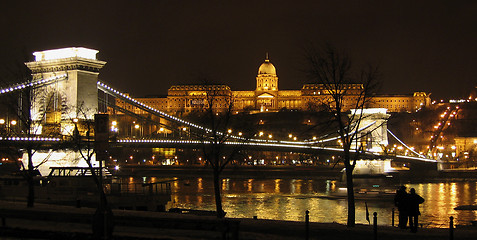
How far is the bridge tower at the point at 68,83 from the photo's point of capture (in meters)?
39.6

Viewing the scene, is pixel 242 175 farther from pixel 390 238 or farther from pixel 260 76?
pixel 260 76

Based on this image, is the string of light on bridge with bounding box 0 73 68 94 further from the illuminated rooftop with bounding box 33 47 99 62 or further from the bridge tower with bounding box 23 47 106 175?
the illuminated rooftop with bounding box 33 47 99 62

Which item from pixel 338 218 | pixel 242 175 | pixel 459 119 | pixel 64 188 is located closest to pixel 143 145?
pixel 338 218

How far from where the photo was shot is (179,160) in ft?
310

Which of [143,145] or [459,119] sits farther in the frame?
[459,119]

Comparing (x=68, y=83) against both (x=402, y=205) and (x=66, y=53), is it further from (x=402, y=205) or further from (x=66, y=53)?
(x=402, y=205)

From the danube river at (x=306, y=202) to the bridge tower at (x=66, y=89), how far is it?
7.66 m

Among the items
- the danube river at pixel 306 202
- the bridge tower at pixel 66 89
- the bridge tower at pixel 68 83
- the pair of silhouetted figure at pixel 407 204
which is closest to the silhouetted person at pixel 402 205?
the pair of silhouetted figure at pixel 407 204

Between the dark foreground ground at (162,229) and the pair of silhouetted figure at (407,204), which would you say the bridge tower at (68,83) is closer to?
the dark foreground ground at (162,229)

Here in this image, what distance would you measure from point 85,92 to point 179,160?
5380cm

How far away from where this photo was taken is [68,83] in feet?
133

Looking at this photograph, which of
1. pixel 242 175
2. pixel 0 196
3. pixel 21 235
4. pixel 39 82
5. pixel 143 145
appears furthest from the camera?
pixel 242 175

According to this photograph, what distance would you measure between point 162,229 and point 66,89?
29315 mm

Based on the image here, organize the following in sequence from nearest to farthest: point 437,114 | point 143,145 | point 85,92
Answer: point 85,92 → point 143,145 → point 437,114
